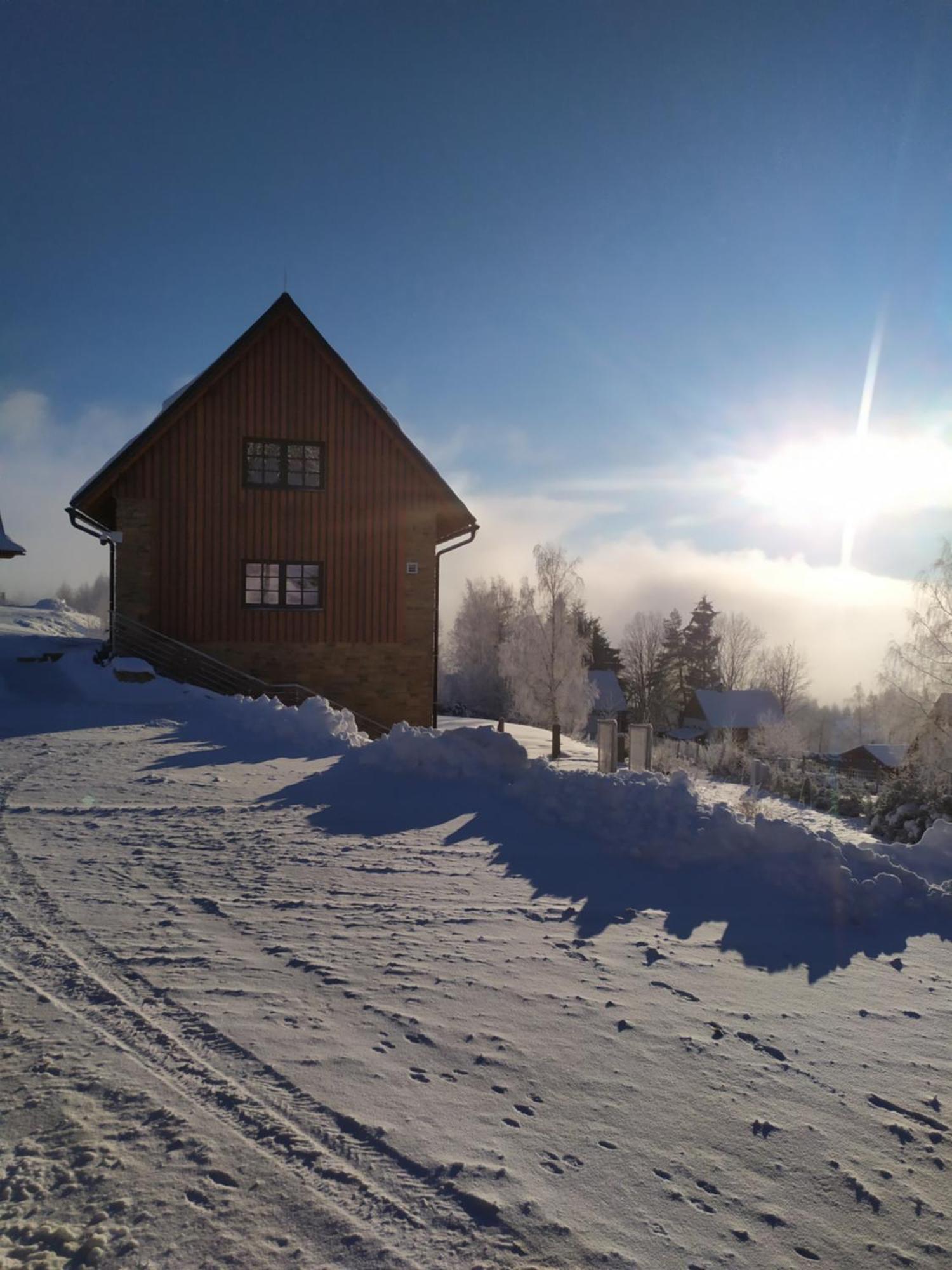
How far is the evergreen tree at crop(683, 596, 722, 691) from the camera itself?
5816 cm

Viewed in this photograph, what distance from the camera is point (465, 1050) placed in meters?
3.04

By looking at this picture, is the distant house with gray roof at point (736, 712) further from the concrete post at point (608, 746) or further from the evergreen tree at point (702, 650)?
the concrete post at point (608, 746)

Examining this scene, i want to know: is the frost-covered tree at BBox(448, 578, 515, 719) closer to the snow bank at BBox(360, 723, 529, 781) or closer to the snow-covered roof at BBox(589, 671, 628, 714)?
the snow-covered roof at BBox(589, 671, 628, 714)

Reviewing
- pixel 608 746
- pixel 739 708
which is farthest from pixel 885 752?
pixel 608 746

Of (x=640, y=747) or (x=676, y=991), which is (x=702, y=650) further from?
(x=676, y=991)

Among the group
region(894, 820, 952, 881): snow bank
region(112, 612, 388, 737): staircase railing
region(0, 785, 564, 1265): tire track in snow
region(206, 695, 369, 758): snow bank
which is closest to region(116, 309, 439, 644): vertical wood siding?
region(112, 612, 388, 737): staircase railing

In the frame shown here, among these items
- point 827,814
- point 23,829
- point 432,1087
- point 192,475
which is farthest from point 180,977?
point 827,814

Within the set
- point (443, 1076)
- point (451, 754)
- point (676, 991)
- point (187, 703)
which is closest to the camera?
point (443, 1076)

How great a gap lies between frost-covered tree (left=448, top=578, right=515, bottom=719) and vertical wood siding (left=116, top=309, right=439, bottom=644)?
30456 millimetres

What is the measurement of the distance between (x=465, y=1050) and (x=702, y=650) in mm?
58181

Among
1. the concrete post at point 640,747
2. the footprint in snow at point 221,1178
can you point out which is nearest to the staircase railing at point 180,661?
the concrete post at point 640,747

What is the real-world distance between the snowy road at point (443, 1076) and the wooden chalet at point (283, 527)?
35.9 ft

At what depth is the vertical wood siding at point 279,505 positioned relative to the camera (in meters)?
15.5

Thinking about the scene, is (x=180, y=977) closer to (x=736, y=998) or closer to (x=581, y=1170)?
(x=581, y=1170)
